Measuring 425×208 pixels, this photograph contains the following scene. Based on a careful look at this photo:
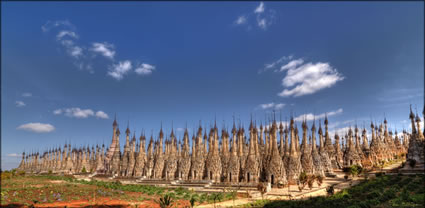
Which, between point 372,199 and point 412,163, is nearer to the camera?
point 372,199

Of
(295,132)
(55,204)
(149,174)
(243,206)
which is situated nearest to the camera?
(243,206)

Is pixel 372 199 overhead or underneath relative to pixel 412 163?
underneath

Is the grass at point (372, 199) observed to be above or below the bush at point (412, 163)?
below

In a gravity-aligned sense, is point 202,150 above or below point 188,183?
above

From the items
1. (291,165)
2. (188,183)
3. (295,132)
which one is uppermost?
(295,132)

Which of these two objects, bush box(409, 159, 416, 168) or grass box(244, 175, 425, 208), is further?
bush box(409, 159, 416, 168)

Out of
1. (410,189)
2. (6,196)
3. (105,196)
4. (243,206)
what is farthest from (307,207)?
(6,196)

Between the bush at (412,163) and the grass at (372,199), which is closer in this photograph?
the grass at (372,199)

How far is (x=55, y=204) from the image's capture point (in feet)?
82.5

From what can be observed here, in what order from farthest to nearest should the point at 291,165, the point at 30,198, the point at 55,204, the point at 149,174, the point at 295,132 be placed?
the point at 149,174
the point at 295,132
the point at 291,165
the point at 30,198
the point at 55,204

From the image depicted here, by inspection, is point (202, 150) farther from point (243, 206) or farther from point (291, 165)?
point (243, 206)

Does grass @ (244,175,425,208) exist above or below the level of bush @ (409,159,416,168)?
below

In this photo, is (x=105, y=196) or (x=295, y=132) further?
(x=295, y=132)

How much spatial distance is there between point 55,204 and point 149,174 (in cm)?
2893
